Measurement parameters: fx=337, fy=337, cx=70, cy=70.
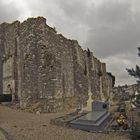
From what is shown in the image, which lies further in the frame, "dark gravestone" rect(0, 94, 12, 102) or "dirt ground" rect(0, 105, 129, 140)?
"dark gravestone" rect(0, 94, 12, 102)

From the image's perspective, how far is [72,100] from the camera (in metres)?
30.5

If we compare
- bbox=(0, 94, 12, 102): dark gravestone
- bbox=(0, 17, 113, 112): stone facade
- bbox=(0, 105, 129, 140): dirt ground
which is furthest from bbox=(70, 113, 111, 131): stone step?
bbox=(0, 94, 12, 102): dark gravestone

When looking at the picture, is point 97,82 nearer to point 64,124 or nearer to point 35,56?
point 35,56

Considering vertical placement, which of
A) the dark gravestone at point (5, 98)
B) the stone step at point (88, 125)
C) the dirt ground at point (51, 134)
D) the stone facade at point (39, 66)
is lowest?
the dirt ground at point (51, 134)

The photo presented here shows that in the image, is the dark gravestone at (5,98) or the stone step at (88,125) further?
the dark gravestone at (5,98)

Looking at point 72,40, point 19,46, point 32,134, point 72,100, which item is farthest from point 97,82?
point 32,134

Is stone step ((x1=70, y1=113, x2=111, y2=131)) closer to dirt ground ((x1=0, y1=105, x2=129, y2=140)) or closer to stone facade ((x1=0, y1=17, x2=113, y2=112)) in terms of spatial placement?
dirt ground ((x1=0, y1=105, x2=129, y2=140))

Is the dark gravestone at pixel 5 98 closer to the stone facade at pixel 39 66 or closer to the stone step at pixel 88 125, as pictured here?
the stone facade at pixel 39 66

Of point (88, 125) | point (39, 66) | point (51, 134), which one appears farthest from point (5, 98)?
point (51, 134)

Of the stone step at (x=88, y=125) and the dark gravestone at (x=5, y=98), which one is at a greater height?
the dark gravestone at (x=5, y=98)

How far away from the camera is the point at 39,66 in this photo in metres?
26.2

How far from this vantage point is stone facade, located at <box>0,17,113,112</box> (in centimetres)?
2606

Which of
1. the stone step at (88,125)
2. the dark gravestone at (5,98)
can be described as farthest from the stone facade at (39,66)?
the stone step at (88,125)

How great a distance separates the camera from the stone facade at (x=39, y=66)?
85.5 ft
